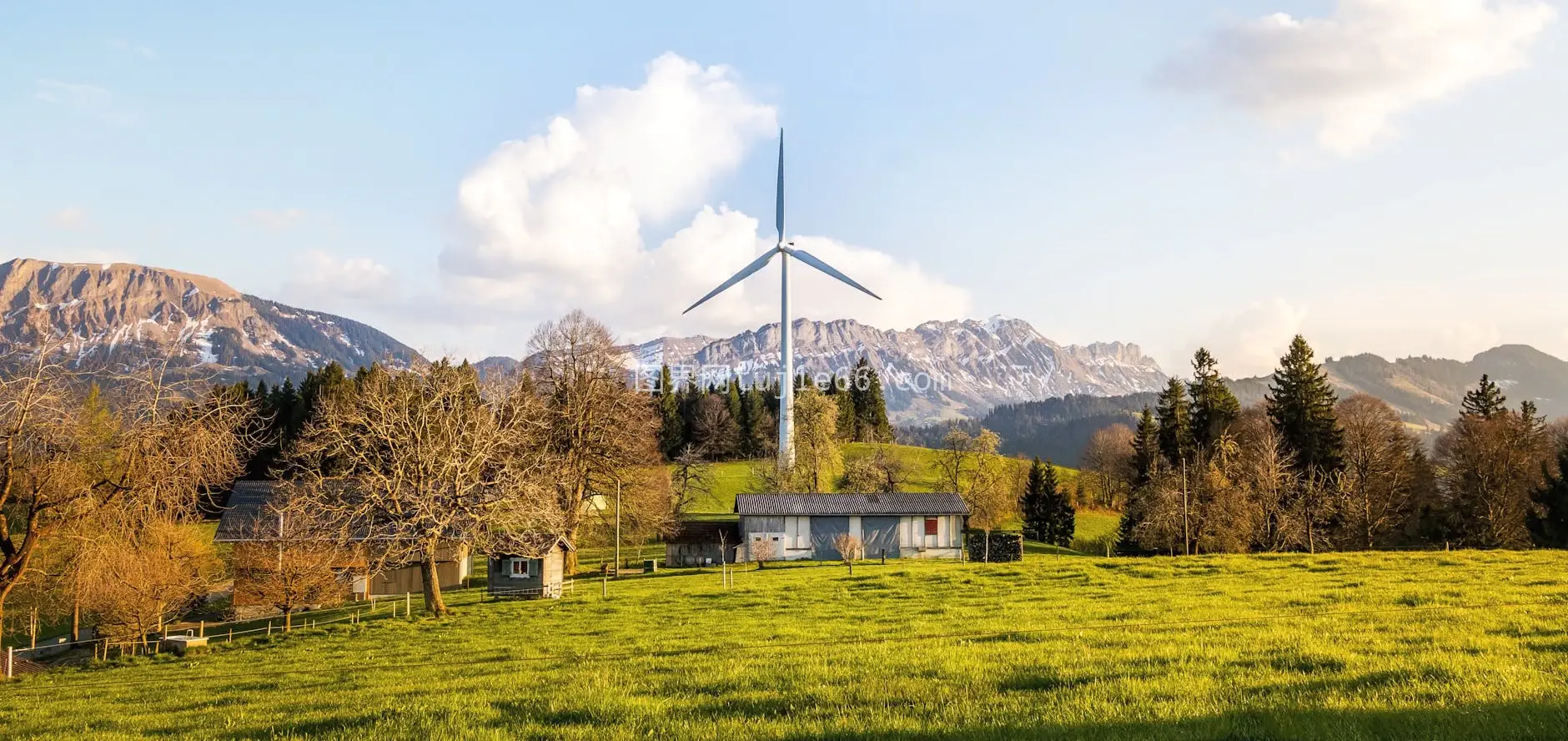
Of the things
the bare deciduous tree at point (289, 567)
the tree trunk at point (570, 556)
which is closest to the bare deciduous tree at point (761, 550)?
the tree trunk at point (570, 556)

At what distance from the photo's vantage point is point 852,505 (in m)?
72.6

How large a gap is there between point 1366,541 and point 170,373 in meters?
76.5

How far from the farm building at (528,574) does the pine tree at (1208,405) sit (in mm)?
57243

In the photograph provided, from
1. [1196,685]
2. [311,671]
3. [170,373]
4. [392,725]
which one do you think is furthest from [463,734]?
[170,373]

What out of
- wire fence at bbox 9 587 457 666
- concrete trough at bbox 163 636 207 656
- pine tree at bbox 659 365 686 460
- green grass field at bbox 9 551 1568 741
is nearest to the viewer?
green grass field at bbox 9 551 1568 741

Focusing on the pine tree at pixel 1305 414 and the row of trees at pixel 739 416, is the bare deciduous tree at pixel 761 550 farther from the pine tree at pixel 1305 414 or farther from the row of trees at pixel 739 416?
the row of trees at pixel 739 416

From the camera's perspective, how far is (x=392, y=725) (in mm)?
12133

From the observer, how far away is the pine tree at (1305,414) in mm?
72250

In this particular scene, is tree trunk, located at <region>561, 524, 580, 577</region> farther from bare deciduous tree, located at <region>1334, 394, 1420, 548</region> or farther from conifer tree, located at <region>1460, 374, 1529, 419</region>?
conifer tree, located at <region>1460, 374, 1529, 419</region>

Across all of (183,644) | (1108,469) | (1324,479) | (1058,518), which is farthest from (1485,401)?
(183,644)

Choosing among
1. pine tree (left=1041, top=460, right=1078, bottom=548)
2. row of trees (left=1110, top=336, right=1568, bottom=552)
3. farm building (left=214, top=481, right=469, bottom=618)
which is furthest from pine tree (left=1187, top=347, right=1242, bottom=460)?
farm building (left=214, top=481, right=469, bottom=618)

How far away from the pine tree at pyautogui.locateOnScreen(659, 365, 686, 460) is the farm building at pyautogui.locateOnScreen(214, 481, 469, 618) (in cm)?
6833

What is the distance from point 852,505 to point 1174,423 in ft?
108

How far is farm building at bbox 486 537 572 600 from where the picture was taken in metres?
50.1
